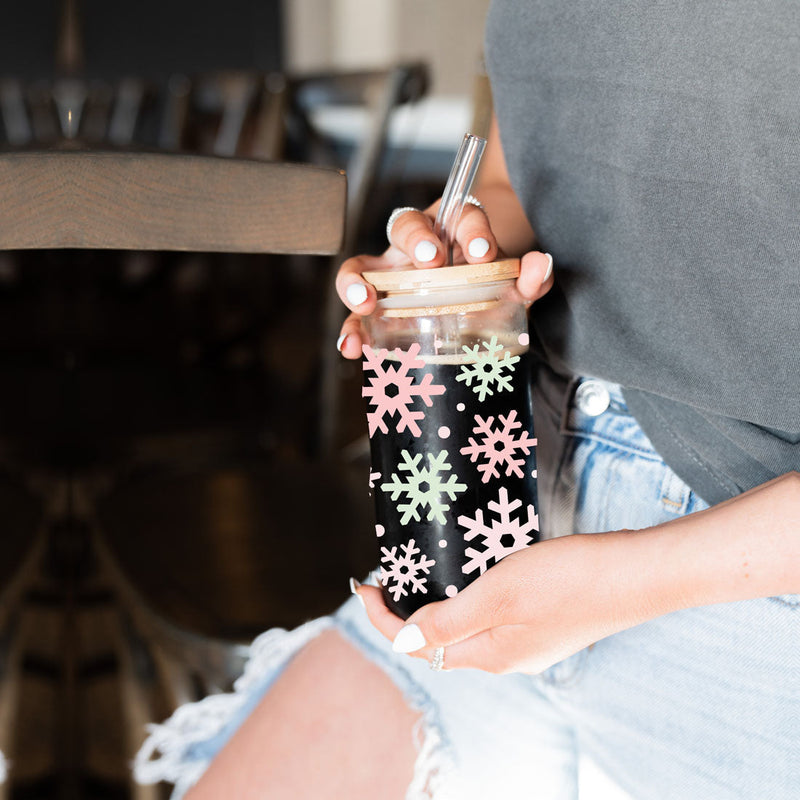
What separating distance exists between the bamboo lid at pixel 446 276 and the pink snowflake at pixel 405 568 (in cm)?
13

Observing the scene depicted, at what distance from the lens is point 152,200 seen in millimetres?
405

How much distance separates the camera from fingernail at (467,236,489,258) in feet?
1.33

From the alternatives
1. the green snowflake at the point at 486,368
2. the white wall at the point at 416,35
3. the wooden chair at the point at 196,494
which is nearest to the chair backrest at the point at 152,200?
the wooden chair at the point at 196,494

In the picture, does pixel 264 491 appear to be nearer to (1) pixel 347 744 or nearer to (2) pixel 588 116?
(1) pixel 347 744

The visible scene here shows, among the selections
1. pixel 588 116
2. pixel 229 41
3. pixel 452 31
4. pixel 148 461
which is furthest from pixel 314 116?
pixel 229 41

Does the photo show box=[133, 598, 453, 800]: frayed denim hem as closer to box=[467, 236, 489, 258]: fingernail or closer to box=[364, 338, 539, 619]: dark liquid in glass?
box=[364, 338, 539, 619]: dark liquid in glass

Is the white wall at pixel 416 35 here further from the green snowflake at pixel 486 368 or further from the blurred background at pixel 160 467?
the green snowflake at pixel 486 368

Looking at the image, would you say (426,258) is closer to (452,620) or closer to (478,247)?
(478,247)

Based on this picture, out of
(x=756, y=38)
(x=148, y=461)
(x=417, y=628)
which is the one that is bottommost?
(x=148, y=461)

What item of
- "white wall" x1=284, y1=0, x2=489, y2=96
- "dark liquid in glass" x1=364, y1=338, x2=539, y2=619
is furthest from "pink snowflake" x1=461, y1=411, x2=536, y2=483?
"white wall" x1=284, y1=0, x2=489, y2=96

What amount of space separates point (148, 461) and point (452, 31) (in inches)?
117

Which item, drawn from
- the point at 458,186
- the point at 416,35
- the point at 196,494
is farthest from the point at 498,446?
the point at 416,35

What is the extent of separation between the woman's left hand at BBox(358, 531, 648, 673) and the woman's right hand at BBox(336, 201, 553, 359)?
0.42 feet

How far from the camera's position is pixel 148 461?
988 mm
